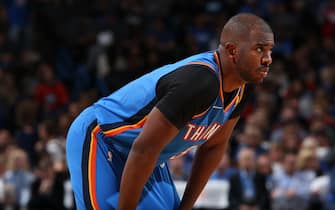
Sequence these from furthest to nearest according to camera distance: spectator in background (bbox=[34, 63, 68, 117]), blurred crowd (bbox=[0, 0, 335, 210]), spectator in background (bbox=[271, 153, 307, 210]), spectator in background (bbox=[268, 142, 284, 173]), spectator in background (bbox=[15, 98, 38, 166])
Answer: spectator in background (bbox=[34, 63, 68, 117]), spectator in background (bbox=[15, 98, 38, 166]), spectator in background (bbox=[268, 142, 284, 173]), blurred crowd (bbox=[0, 0, 335, 210]), spectator in background (bbox=[271, 153, 307, 210])

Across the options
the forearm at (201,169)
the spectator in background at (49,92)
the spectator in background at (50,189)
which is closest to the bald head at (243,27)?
the forearm at (201,169)

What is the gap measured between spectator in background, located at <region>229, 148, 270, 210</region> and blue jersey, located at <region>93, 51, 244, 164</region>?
4.64 meters

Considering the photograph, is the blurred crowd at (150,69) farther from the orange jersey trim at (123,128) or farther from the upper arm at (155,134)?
the upper arm at (155,134)

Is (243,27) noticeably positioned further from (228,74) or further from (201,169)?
(201,169)

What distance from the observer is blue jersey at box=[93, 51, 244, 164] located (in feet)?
12.7

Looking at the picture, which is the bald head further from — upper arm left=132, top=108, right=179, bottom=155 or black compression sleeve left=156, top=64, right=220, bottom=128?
upper arm left=132, top=108, right=179, bottom=155

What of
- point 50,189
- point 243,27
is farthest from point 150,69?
point 243,27

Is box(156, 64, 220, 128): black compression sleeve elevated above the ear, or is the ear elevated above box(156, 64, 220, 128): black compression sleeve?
the ear

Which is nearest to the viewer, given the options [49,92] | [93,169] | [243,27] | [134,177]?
[134,177]

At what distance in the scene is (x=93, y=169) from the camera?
4062 mm

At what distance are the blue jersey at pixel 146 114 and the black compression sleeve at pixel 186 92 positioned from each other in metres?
0.08

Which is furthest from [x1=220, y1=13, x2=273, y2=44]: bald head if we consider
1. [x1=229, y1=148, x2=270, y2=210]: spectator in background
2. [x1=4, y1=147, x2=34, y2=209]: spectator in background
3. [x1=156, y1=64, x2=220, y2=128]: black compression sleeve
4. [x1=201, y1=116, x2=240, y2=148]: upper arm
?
[x1=4, y1=147, x2=34, y2=209]: spectator in background

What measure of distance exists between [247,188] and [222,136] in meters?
4.48

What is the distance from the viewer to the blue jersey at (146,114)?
153 inches
